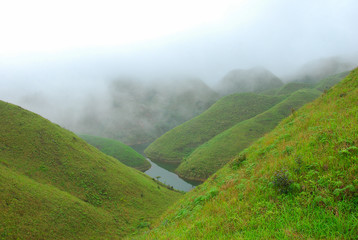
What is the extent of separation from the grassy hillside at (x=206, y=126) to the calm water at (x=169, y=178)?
1332 cm

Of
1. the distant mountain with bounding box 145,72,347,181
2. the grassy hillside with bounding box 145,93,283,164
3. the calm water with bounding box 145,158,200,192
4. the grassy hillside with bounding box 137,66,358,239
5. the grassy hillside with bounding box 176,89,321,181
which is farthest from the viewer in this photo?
the grassy hillside with bounding box 145,93,283,164

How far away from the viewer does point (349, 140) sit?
658cm

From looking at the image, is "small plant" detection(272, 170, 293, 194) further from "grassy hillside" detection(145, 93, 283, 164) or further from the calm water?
"grassy hillside" detection(145, 93, 283, 164)

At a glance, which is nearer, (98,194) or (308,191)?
(308,191)

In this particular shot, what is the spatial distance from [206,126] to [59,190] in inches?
4403

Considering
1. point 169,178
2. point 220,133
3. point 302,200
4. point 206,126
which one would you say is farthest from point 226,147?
point 302,200

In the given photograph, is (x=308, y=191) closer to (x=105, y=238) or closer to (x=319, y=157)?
(x=319, y=157)

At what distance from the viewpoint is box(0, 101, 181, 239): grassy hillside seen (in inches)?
661

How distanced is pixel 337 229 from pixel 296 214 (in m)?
0.95

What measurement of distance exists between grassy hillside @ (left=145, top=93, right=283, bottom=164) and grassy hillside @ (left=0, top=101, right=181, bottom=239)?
74204 millimetres

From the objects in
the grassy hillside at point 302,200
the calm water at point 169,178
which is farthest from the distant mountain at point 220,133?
the grassy hillside at point 302,200

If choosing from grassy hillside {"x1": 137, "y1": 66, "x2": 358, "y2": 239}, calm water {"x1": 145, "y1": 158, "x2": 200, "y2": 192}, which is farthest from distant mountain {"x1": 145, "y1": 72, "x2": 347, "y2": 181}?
grassy hillside {"x1": 137, "y1": 66, "x2": 358, "y2": 239}

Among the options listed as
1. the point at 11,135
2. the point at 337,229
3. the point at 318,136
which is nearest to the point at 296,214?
→ the point at 337,229

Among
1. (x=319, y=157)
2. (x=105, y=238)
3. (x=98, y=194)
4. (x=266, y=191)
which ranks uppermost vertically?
(x=319, y=157)
